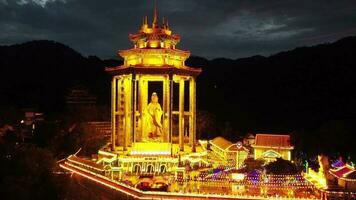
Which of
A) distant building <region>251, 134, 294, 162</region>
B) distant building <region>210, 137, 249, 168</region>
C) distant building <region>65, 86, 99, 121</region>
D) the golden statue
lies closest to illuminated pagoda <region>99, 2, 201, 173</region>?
the golden statue

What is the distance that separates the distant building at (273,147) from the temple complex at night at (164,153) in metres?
0.04

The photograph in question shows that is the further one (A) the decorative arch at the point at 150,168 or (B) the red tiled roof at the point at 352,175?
(A) the decorative arch at the point at 150,168

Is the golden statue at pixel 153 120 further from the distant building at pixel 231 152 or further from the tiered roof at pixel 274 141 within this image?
the tiered roof at pixel 274 141

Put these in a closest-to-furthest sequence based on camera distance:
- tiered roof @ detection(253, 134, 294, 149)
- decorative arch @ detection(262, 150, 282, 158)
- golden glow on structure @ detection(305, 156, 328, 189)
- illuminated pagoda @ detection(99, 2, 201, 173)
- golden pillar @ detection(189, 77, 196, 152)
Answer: golden glow on structure @ detection(305, 156, 328, 189) → illuminated pagoda @ detection(99, 2, 201, 173) → golden pillar @ detection(189, 77, 196, 152) → decorative arch @ detection(262, 150, 282, 158) → tiered roof @ detection(253, 134, 294, 149)

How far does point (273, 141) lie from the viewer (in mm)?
20062

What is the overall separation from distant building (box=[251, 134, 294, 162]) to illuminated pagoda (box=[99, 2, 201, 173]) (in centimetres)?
319

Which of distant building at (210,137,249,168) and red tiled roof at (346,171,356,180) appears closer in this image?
red tiled roof at (346,171,356,180)

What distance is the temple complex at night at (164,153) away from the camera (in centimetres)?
1280

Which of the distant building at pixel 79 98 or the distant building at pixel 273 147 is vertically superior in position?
the distant building at pixel 79 98

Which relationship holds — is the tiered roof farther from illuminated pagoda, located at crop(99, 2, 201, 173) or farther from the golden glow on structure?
the golden glow on structure

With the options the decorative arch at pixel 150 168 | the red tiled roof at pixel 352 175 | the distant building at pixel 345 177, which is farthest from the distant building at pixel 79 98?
the red tiled roof at pixel 352 175

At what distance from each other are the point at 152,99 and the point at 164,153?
3038 mm

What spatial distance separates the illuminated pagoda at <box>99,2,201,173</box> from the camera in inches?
660

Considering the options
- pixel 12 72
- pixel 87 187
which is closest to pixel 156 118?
pixel 87 187
